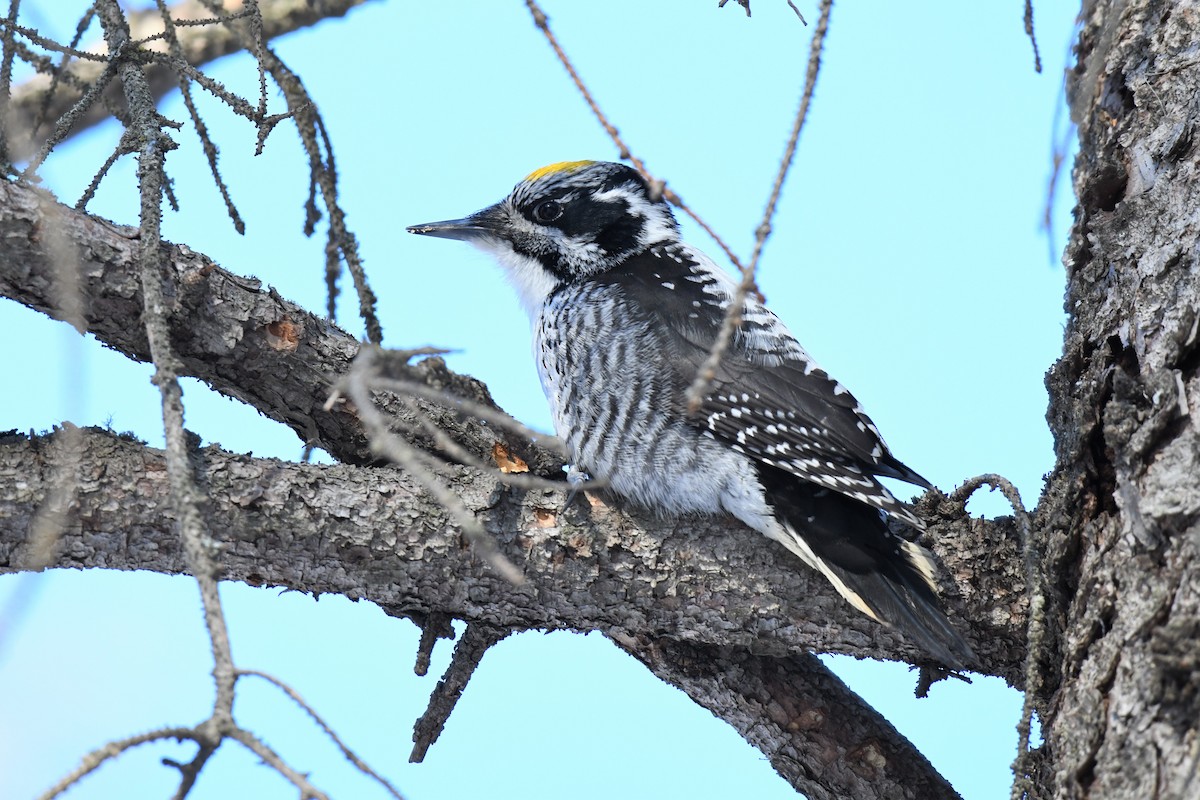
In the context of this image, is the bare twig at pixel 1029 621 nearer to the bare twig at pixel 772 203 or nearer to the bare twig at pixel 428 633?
the bare twig at pixel 772 203

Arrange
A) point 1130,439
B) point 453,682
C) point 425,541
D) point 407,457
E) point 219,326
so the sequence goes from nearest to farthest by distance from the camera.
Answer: point 407,457
point 1130,439
point 425,541
point 219,326
point 453,682

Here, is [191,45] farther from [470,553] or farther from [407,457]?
[407,457]

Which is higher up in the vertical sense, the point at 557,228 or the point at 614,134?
the point at 557,228

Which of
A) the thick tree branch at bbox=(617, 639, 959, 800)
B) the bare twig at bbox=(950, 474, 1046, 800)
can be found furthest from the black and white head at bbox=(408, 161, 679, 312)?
the bare twig at bbox=(950, 474, 1046, 800)

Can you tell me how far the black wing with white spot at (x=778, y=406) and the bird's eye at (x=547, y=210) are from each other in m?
0.56

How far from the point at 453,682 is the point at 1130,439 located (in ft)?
5.44

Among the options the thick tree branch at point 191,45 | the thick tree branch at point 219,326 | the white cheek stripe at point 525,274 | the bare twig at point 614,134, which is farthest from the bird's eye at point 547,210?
the bare twig at point 614,134

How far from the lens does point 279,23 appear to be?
4395 mm

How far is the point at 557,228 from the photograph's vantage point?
377 cm

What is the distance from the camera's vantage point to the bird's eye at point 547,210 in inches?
149

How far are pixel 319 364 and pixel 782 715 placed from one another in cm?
140

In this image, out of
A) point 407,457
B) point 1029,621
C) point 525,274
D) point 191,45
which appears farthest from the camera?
point 191,45

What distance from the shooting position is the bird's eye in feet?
12.4

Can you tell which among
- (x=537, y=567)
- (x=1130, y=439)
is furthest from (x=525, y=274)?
(x=1130, y=439)
